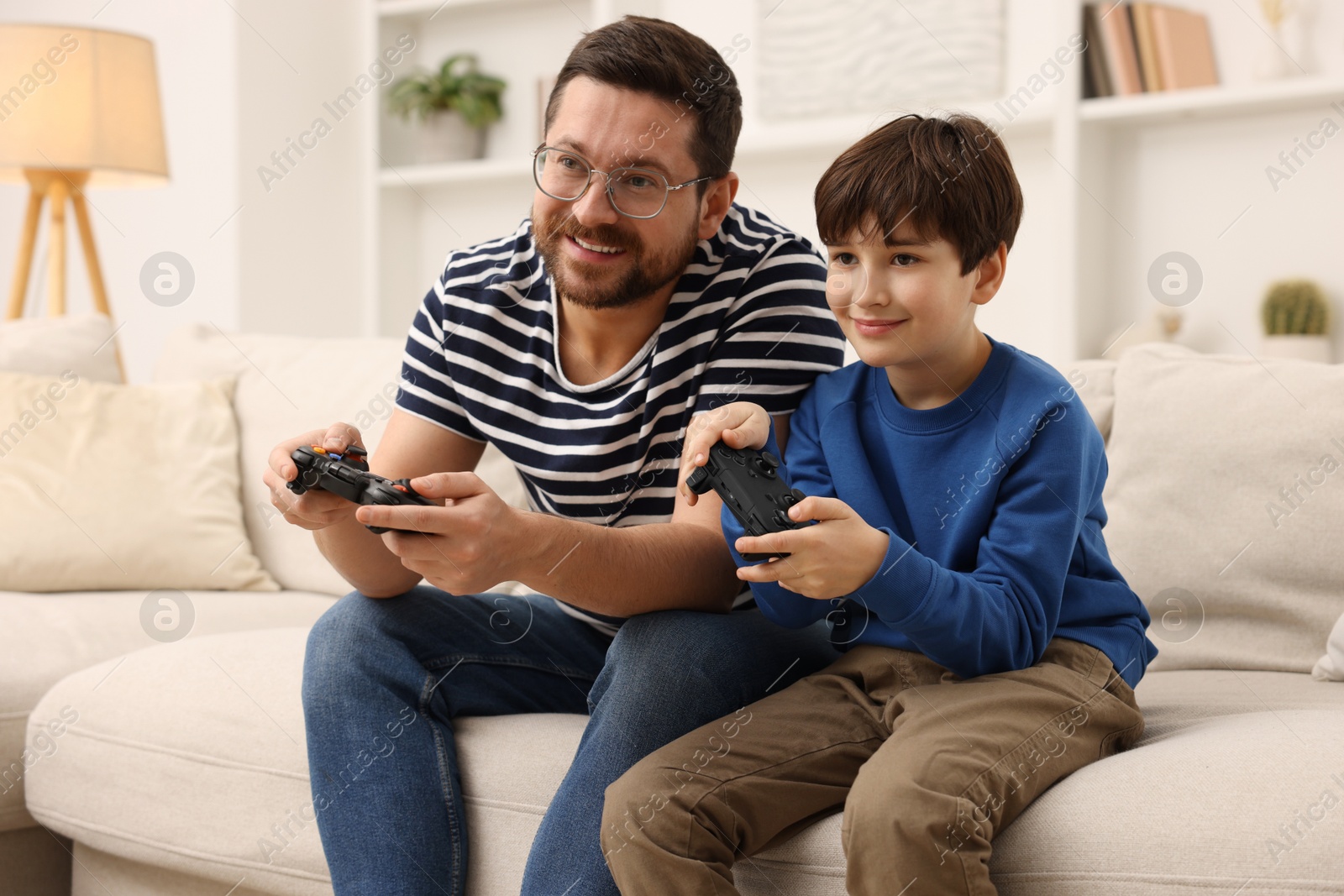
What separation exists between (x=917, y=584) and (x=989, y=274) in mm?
363

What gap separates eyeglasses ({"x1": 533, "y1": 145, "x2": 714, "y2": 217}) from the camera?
1178 mm

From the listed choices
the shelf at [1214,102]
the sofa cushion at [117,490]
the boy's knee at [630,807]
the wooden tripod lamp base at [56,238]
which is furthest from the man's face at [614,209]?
the wooden tripod lamp base at [56,238]

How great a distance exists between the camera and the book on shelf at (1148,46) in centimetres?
250

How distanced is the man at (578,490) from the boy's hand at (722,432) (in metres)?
0.12

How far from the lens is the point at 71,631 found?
5.18 feet

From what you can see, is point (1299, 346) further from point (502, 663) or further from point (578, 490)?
point (502, 663)

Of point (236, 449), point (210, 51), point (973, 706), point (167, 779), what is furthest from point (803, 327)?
point (210, 51)

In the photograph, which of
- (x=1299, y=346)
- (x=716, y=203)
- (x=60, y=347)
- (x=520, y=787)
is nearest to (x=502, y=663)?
(x=520, y=787)

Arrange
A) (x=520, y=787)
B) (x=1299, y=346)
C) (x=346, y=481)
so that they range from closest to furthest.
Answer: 1. (x=346, y=481)
2. (x=520, y=787)
3. (x=1299, y=346)

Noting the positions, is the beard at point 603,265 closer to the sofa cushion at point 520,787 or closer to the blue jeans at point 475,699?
the blue jeans at point 475,699

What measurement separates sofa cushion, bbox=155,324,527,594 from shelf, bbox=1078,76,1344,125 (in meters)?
1.60

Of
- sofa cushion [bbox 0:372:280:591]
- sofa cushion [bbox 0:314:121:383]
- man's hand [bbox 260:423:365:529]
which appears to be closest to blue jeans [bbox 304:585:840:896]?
man's hand [bbox 260:423:365:529]

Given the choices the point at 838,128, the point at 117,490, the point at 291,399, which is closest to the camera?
the point at 117,490

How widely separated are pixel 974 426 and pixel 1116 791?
1.10ft
